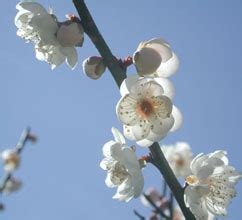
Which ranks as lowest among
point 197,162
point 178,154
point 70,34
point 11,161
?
point 197,162

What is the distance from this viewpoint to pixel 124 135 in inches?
79.4

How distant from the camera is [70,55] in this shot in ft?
6.73

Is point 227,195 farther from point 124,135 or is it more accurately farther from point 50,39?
point 50,39

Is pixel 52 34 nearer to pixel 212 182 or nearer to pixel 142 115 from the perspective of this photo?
pixel 142 115

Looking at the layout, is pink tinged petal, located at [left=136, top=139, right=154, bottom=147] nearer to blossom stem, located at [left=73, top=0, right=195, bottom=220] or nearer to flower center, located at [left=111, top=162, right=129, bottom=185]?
blossom stem, located at [left=73, top=0, right=195, bottom=220]

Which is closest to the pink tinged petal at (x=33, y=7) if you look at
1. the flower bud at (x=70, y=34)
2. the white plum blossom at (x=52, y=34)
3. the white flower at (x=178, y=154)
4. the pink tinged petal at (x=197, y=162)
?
the white plum blossom at (x=52, y=34)

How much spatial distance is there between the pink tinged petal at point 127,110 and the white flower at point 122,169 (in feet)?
0.30

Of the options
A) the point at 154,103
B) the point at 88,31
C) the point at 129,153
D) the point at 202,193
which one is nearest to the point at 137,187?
the point at 129,153

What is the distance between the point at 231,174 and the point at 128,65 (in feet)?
2.70

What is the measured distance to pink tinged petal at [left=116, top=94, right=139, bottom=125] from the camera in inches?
75.7

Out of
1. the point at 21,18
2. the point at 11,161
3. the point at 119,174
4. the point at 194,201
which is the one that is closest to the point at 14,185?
the point at 11,161

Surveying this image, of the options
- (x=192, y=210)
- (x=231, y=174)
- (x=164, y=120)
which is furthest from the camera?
(x=231, y=174)

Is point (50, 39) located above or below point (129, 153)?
above

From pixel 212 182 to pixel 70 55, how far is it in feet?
3.20
